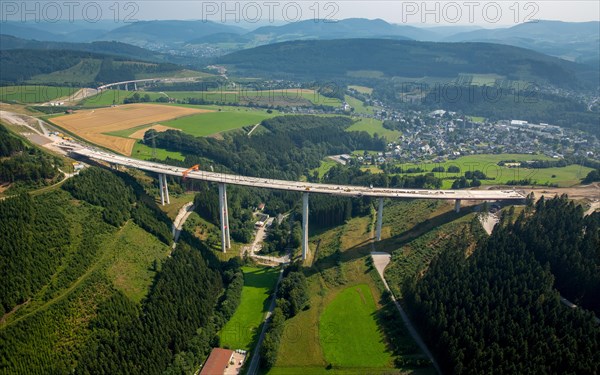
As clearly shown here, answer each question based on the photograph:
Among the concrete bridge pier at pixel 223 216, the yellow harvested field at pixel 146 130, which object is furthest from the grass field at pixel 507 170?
the yellow harvested field at pixel 146 130

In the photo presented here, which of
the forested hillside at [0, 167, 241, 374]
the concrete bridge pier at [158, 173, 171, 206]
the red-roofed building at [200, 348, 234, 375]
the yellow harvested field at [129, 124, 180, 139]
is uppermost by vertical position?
the yellow harvested field at [129, 124, 180, 139]

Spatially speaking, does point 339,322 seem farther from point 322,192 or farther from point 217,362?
point 322,192

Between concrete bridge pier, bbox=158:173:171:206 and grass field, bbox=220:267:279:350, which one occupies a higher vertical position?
concrete bridge pier, bbox=158:173:171:206

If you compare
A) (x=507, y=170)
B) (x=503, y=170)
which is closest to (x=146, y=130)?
(x=503, y=170)

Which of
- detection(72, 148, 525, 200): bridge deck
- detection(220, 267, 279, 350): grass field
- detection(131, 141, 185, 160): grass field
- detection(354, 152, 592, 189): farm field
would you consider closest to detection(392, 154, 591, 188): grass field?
detection(354, 152, 592, 189): farm field

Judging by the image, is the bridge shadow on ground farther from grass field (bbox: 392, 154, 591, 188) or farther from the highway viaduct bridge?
grass field (bbox: 392, 154, 591, 188)

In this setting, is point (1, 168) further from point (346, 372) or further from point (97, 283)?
point (346, 372)
